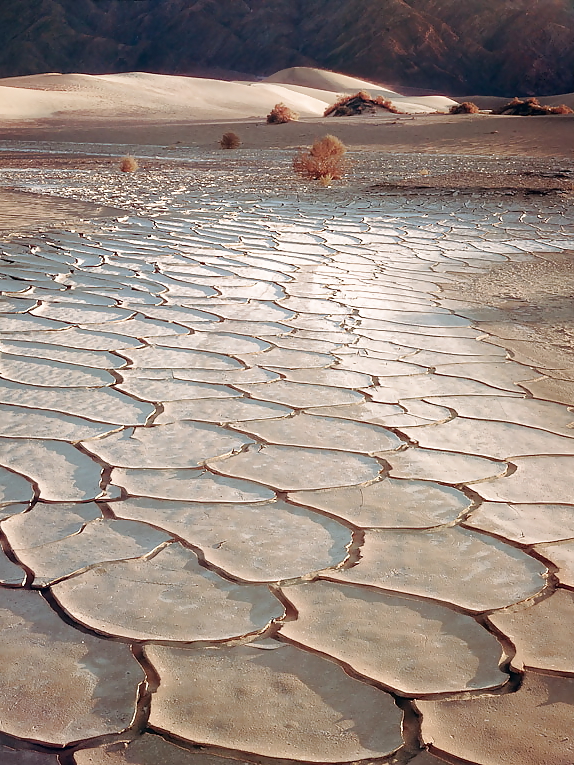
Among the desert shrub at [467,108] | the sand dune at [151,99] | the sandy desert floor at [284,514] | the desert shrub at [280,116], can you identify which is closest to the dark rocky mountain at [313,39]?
the sand dune at [151,99]

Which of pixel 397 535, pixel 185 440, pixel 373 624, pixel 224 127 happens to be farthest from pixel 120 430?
pixel 224 127

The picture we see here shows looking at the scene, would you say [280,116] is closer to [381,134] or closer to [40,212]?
[381,134]

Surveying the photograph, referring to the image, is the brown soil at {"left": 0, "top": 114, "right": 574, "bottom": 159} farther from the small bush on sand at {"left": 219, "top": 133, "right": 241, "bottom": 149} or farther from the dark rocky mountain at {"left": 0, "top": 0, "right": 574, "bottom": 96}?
the dark rocky mountain at {"left": 0, "top": 0, "right": 574, "bottom": 96}

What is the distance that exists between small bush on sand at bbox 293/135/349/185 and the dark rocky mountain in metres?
76.8

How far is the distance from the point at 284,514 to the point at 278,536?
0.16 m

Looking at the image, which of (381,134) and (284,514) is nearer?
(284,514)

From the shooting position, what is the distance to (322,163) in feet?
47.1

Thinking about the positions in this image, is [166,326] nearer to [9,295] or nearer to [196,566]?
[9,295]

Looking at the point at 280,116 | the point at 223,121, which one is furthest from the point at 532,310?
the point at 223,121

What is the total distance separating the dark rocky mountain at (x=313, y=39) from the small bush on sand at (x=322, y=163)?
252 ft

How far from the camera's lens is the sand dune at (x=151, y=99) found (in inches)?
Answer: 1795

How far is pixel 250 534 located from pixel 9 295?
3433mm

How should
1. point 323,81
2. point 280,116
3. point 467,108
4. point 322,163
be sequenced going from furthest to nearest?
point 323,81 → point 467,108 → point 280,116 → point 322,163

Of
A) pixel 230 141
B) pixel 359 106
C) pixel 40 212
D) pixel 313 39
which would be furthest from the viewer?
pixel 313 39
